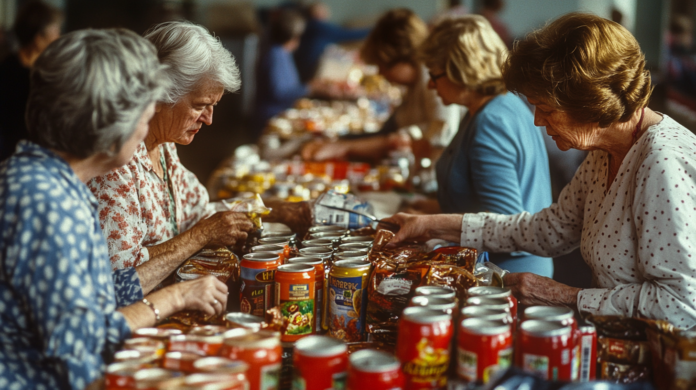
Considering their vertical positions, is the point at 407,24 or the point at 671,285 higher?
the point at 407,24

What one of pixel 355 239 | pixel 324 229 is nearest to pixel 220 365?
pixel 355 239

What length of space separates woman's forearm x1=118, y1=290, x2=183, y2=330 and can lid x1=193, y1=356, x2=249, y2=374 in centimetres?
32

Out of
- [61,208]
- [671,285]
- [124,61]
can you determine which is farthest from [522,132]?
[61,208]

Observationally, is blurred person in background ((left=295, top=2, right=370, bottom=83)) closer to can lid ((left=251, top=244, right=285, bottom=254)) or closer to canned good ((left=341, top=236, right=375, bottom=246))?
canned good ((left=341, top=236, right=375, bottom=246))

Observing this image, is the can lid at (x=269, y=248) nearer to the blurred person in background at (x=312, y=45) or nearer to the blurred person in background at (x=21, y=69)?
the blurred person in background at (x=21, y=69)

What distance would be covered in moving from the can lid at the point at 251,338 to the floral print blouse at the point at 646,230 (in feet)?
3.17

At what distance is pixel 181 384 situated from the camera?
3.76 feet

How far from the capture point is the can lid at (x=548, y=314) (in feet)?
4.45

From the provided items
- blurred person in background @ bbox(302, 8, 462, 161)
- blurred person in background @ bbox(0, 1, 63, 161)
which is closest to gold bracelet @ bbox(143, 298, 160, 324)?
blurred person in background @ bbox(302, 8, 462, 161)

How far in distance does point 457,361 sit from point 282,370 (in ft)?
1.57

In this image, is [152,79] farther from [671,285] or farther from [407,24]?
[407,24]

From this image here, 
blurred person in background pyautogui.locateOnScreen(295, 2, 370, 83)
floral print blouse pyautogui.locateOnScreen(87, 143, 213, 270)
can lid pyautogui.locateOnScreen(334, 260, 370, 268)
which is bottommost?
can lid pyautogui.locateOnScreen(334, 260, 370, 268)

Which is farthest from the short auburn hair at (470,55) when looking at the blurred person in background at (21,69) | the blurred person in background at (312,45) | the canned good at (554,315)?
the blurred person in background at (312,45)

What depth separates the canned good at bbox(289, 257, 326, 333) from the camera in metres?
1.73
